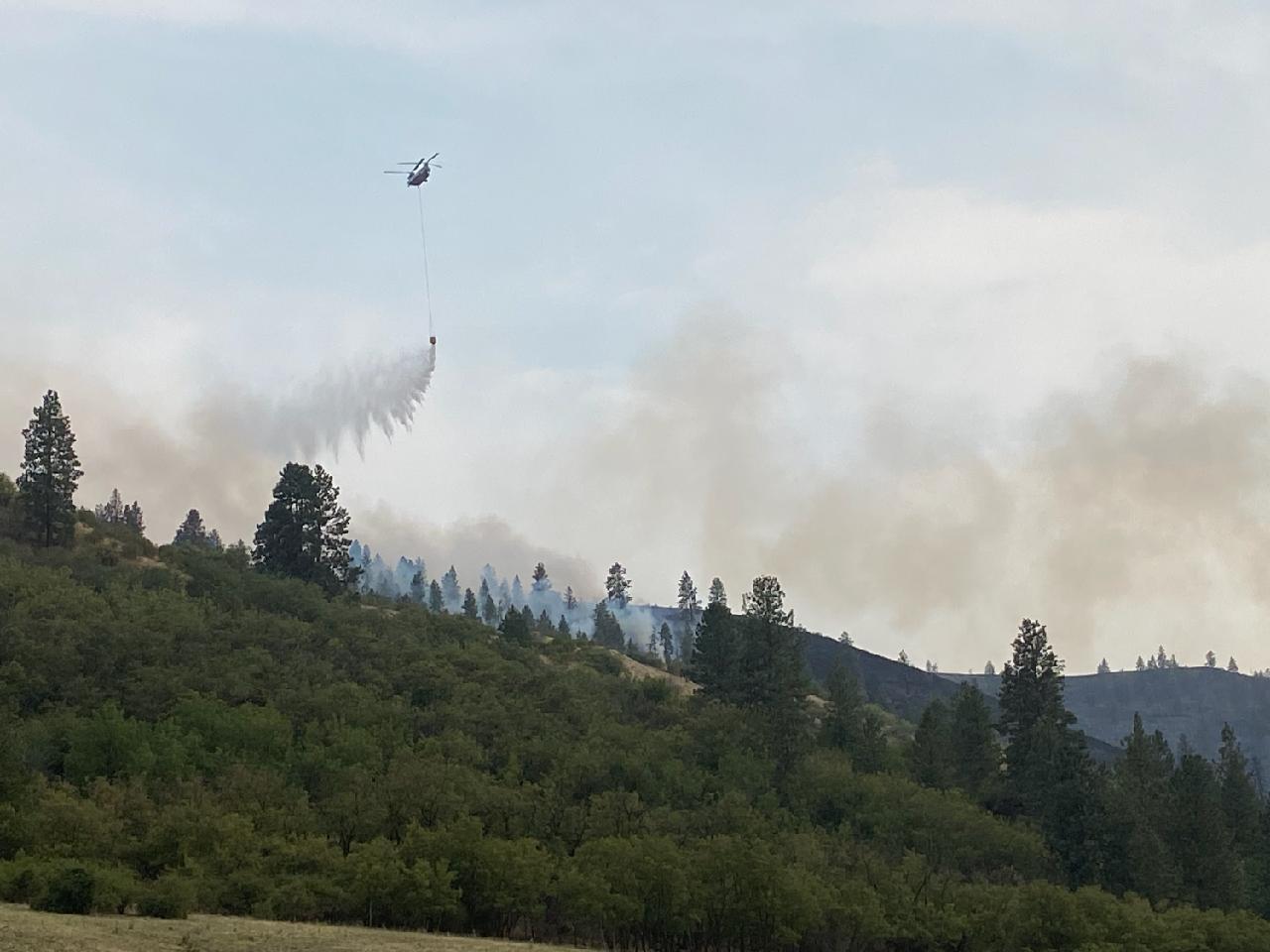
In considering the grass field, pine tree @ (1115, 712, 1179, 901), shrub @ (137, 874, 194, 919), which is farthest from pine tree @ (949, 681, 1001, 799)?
shrub @ (137, 874, 194, 919)

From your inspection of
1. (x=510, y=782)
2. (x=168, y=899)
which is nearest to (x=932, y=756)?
(x=510, y=782)

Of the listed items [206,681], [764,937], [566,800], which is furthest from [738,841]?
[206,681]

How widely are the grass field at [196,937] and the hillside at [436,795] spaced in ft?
5.53

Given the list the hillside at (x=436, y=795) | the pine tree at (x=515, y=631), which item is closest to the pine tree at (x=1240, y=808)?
the hillside at (x=436, y=795)

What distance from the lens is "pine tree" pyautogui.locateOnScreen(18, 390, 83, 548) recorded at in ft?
510

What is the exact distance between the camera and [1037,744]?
13438 cm

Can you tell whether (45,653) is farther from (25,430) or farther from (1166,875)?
(1166,875)

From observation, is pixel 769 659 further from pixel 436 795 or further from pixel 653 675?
pixel 436 795

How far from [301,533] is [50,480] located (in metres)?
28.4

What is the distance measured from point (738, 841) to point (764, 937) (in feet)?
17.9

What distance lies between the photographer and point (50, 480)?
158 metres

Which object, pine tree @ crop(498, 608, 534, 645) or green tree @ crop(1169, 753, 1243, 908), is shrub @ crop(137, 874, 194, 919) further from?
pine tree @ crop(498, 608, 534, 645)

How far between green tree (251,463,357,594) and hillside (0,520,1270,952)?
616 centimetres

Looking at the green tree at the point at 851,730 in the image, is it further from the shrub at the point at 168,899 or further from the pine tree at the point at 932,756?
the shrub at the point at 168,899
